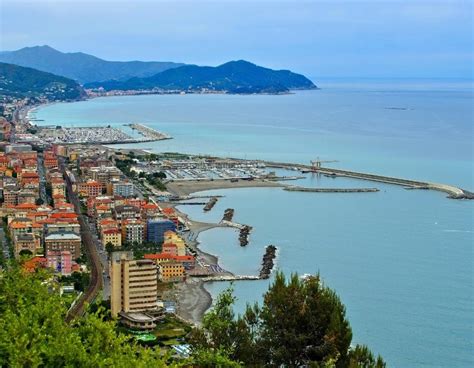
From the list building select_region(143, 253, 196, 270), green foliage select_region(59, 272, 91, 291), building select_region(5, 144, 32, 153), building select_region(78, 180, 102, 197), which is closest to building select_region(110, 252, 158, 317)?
green foliage select_region(59, 272, 91, 291)

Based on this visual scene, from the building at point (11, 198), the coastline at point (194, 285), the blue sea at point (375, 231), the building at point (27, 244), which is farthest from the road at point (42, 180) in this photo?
the building at point (27, 244)

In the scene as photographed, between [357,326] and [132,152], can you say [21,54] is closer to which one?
[132,152]

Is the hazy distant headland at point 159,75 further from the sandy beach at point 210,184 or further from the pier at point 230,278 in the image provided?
the pier at point 230,278

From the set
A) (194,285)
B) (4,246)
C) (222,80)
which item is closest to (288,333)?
(194,285)

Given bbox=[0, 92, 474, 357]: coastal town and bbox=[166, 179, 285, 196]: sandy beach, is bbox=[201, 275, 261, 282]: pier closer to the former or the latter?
bbox=[0, 92, 474, 357]: coastal town

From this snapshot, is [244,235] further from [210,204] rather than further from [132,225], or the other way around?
[210,204]

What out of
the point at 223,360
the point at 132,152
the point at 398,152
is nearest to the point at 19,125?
the point at 132,152
